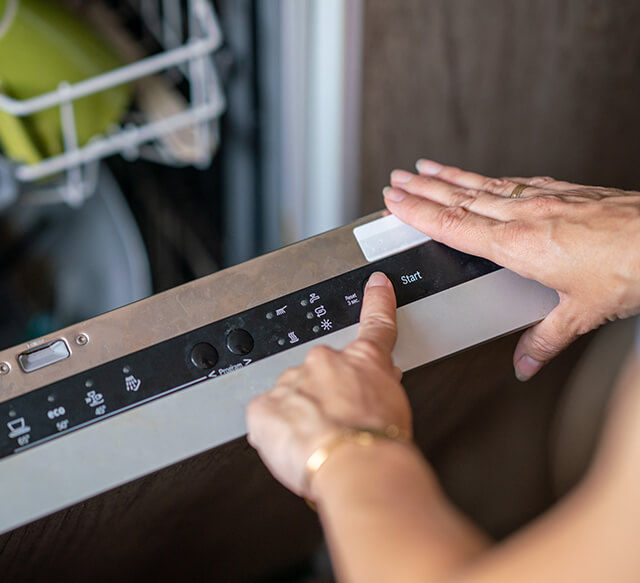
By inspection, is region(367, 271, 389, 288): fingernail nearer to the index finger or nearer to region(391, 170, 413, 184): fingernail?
the index finger

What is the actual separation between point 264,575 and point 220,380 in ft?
1.43

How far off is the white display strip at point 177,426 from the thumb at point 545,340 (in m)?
0.04

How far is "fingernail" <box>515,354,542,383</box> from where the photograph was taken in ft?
1.57

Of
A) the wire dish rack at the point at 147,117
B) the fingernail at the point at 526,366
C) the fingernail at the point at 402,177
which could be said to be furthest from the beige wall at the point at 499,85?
the fingernail at the point at 526,366

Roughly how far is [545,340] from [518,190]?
12 cm

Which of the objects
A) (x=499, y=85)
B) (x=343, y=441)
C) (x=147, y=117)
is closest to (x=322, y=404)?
(x=343, y=441)

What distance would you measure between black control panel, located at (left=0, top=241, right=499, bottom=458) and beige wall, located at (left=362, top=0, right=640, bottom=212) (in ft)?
1.40

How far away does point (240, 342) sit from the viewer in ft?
1.27

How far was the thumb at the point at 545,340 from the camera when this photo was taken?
429mm

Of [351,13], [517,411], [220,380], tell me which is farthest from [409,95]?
[220,380]

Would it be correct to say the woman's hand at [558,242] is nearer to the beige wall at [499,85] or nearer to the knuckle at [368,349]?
the knuckle at [368,349]

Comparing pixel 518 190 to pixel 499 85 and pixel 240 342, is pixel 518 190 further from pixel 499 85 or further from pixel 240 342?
pixel 499 85

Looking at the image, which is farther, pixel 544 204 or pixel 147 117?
pixel 147 117

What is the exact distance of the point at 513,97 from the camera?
854 mm
